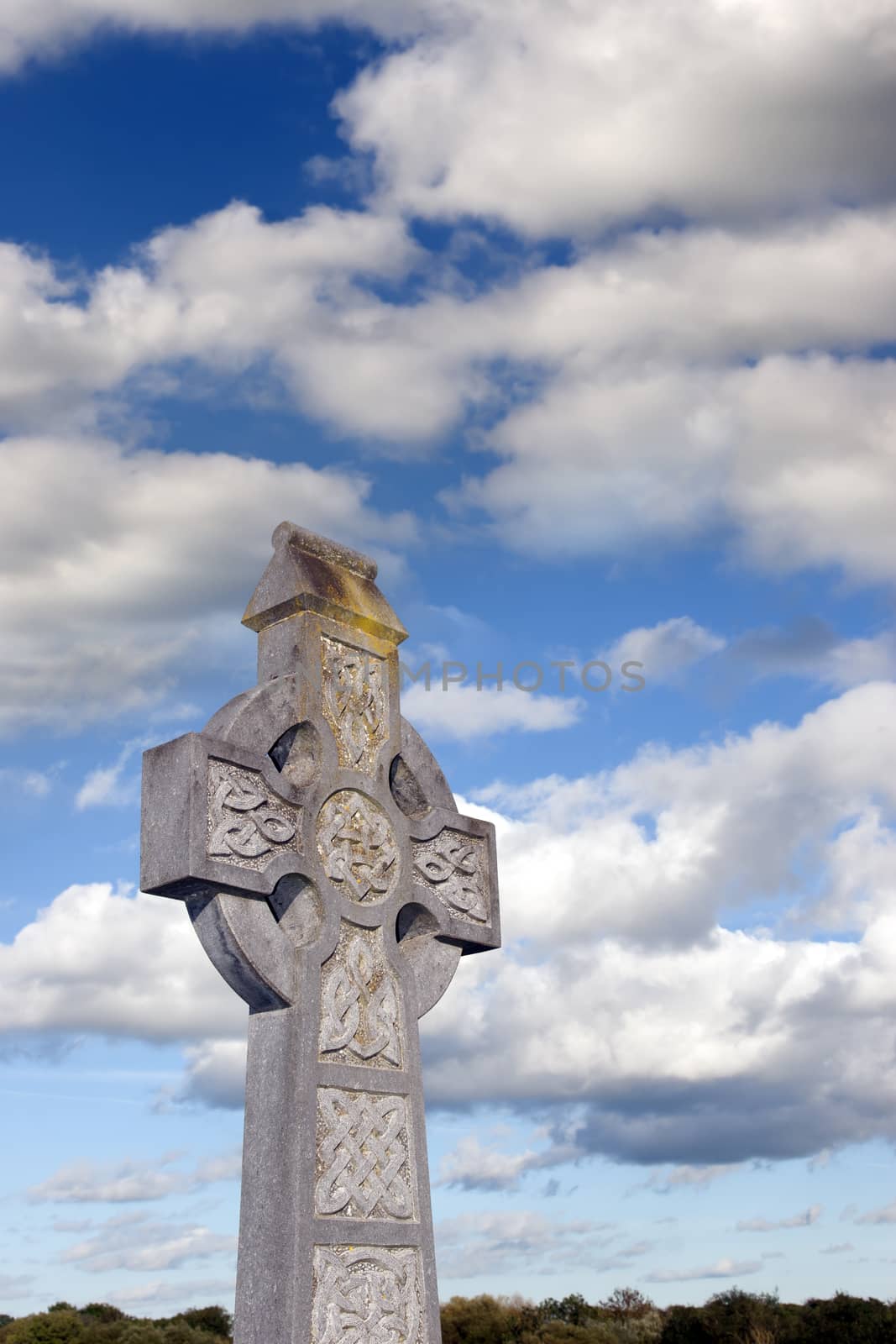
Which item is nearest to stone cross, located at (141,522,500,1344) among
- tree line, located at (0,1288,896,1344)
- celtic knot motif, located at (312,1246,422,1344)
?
celtic knot motif, located at (312,1246,422,1344)

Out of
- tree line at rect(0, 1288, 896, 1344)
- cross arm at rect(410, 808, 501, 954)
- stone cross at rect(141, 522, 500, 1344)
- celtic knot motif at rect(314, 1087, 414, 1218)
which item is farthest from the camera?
tree line at rect(0, 1288, 896, 1344)

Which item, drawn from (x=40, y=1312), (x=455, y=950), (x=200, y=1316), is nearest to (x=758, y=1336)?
(x=200, y=1316)

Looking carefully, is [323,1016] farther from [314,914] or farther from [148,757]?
[148,757]

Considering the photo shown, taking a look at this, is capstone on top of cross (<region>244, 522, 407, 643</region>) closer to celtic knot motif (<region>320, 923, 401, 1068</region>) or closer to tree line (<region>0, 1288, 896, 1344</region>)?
celtic knot motif (<region>320, 923, 401, 1068</region>)

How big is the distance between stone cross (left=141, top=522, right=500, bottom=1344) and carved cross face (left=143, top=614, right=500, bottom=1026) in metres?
0.01

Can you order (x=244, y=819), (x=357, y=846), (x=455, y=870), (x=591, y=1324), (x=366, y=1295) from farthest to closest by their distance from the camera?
1. (x=591, y=1324)
2. (x=455, y=870)
3. (x=357, y=846)
4. (x=244, y=819)
5. (x=366, y=1295)

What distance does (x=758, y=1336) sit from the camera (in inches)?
1257

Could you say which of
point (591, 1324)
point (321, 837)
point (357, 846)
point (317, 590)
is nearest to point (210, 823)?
point (321, 837)

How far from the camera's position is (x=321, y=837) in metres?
6.96

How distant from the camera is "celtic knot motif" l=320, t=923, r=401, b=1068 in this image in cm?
658

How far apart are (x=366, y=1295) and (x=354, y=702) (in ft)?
9.33

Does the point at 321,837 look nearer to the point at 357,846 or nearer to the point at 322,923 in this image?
the point at 357,846

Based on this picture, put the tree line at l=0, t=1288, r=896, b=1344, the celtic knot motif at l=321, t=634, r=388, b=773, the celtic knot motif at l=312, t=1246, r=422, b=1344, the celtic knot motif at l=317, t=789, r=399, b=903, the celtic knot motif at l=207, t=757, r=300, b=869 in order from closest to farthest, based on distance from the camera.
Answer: the celtic knot motif at l=312, t=1246, r=422, b=1344
the celtic knot motif at l=207, t=757, r=300, b=869
the celtic knot motif at l=317, t=789, r=399, b=903
the celtic knot motif at l=321, t=634, r=388, b=773
the tree line at l=0, t=1288, r=896, b=1344

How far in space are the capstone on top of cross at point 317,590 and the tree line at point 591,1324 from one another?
28498mm
